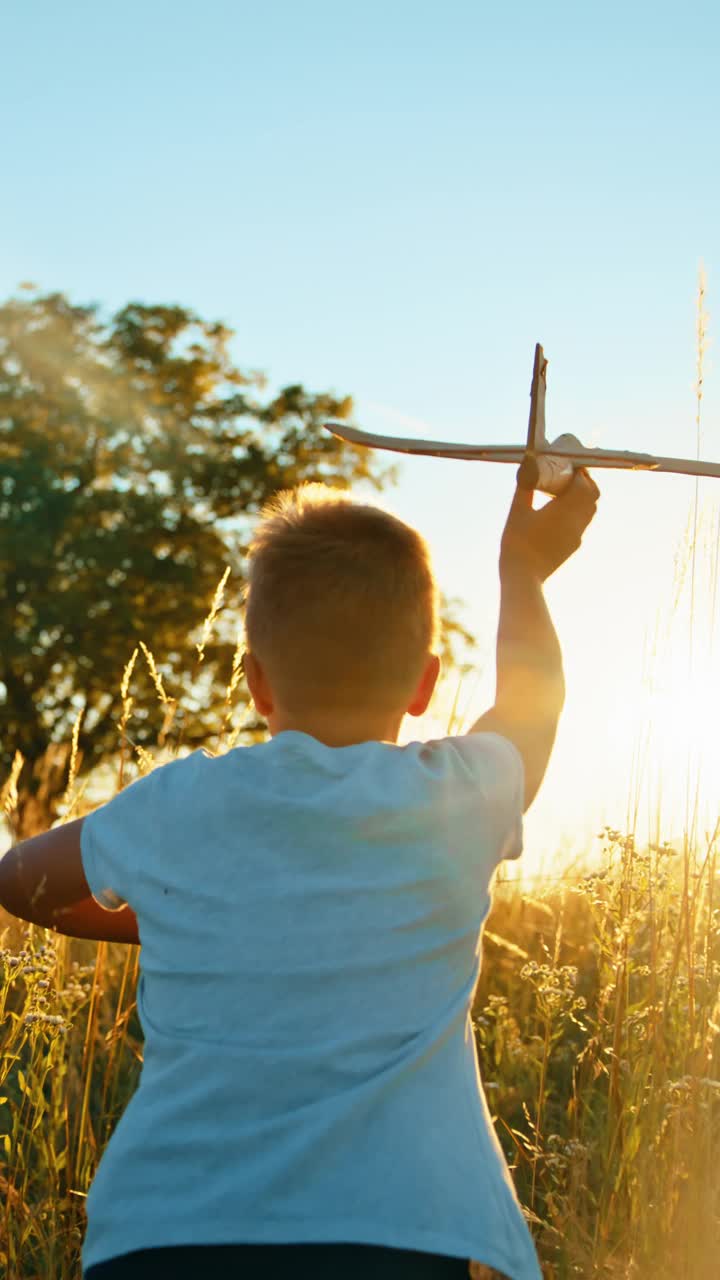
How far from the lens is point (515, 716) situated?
154 cm

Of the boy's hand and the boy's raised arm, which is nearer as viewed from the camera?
the boy's raised arm

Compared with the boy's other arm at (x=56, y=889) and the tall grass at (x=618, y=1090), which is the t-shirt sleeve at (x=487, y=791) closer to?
the boy's other arm at (x=56, y=889)

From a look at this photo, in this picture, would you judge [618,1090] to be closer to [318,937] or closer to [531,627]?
[531,627]

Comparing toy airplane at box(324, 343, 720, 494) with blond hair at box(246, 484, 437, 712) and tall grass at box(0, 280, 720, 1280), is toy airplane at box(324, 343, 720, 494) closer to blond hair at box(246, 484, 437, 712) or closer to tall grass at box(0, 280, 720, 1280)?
blond hair at box(246, 484, 437, 712)

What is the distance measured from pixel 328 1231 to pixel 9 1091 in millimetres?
2431

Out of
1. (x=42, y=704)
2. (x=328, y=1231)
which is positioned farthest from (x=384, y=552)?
(x=42, y=704)

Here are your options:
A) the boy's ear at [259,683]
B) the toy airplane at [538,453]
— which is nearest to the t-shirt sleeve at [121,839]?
the boy's ear at [259,683]

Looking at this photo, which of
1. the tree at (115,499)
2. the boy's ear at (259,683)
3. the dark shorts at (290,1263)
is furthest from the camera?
the tree at (115,499)

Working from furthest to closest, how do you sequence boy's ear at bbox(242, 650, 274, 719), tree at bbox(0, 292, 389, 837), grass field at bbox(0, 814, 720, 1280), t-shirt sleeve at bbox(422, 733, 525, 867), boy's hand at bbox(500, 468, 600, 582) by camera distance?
tree at bbox(0, 292, 389, 837) → grass field at bbox(0, 814, 720, 1280) → boy's hand at bbox(500, 468, 600, 582) → boy's ear at bbox(242, 650, 274, 719) → t-shirt sleeve at bbox(422, 733, 525, 867)

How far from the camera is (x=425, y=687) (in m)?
1.52

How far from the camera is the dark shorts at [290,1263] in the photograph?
1179 mm

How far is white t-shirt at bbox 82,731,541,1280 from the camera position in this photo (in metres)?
1.20

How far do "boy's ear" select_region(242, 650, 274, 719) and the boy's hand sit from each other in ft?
1.24

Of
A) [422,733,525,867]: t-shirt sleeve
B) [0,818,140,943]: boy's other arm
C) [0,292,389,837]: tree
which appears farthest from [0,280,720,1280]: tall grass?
[0,292,389,837]: tree
